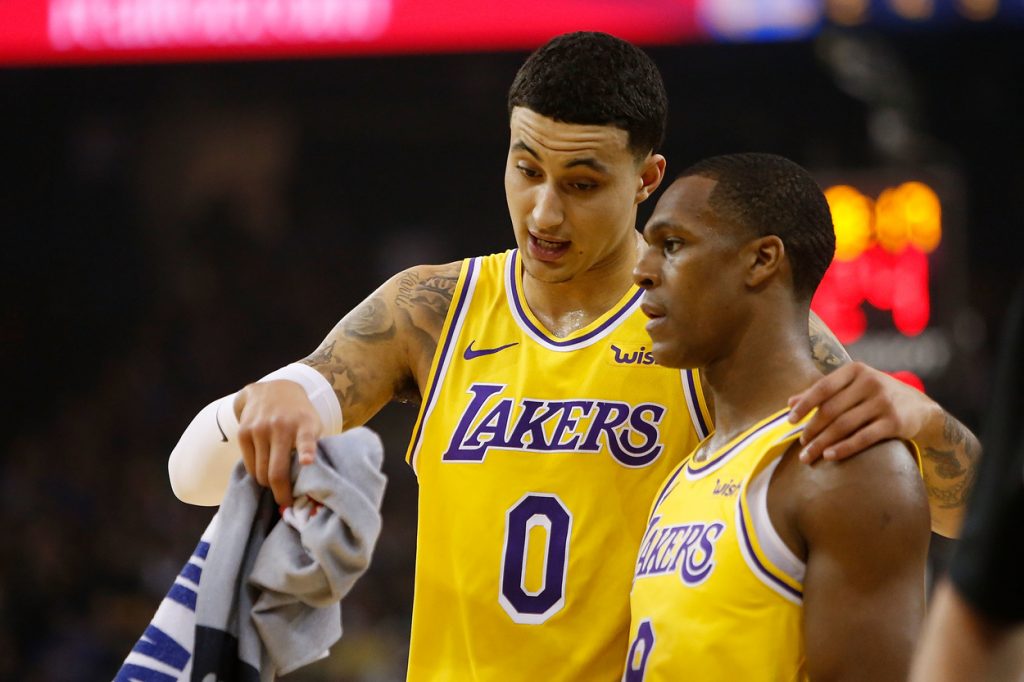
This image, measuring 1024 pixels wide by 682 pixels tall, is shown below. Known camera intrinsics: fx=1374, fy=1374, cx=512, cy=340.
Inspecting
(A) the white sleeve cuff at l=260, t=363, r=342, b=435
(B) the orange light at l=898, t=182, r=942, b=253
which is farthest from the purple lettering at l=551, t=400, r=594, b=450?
(B) the orange light at l=898, t=182, r=942, b=253

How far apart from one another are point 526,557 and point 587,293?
0.60 meters

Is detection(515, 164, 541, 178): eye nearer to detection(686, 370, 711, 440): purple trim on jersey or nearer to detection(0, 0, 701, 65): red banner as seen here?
detection(686, 370, 711, 440): purple trim on jersey

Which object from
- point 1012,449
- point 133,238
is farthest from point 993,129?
point 1012,449

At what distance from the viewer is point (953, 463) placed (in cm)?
264

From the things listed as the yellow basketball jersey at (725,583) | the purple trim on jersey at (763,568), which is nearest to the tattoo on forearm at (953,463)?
the yellow basketball jersey at (725,583)

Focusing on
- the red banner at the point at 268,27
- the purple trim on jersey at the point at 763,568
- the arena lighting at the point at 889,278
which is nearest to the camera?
the purple trim on jersey at the point at 763,568

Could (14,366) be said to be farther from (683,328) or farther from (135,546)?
(683,328)

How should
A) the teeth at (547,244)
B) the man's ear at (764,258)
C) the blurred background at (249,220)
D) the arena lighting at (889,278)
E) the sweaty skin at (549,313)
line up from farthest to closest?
the blurred background at (249,220) < the arena lighting at (889,278) < the teeth at (547,244) < the man's ear at (764,258) < the sweaty skin at (549,313)

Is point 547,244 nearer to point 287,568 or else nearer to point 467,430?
point 467,430

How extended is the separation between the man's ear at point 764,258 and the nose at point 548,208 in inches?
18.0

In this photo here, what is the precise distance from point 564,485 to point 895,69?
271 inches

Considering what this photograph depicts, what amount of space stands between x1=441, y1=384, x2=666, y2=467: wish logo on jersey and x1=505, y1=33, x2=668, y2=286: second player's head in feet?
0.90

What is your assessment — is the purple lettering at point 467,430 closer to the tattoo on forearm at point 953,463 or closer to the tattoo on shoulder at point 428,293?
the tattoo on shoulder at point 428,293

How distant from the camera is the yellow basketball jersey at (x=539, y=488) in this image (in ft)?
9.06
